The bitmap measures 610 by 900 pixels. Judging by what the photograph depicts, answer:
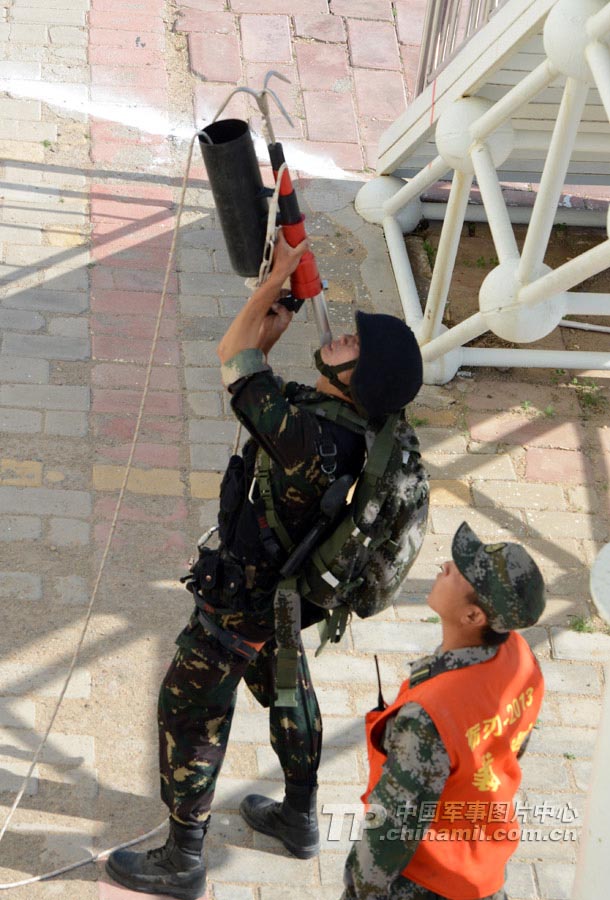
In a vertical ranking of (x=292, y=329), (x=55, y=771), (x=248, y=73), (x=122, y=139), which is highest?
(x=248, y=73)

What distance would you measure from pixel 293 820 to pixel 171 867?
1.51 feet

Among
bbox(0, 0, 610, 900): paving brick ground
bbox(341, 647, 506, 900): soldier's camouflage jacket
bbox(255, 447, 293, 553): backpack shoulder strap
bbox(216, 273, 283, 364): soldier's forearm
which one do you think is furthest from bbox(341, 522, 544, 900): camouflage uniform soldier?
bbox(0, 0, 610, 900): paving brick ground

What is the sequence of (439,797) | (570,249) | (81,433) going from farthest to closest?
(570,249) → (81,433) → (439,797)

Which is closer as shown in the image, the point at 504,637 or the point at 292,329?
the point at 504,637

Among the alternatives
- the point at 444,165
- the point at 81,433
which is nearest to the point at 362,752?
the point at 81,433

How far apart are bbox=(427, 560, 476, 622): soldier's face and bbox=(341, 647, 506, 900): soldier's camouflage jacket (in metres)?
0.10

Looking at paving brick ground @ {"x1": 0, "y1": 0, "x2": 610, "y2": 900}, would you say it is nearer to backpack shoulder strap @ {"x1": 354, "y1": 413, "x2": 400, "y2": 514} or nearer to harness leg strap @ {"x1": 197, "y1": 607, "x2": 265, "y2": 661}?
harness leg strap @ {"x1": 197, "y1": 607, "x2": 265, "y2": 661}

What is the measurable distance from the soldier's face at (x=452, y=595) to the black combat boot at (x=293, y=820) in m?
1.33

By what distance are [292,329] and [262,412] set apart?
3171 millimetres

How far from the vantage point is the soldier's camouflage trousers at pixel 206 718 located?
3863 mm

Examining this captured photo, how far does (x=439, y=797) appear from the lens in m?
2.99

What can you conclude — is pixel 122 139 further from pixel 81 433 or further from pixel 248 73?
pixel 81 433
